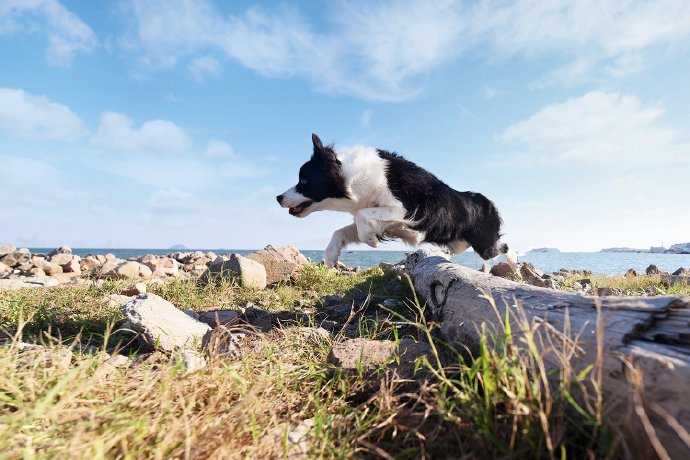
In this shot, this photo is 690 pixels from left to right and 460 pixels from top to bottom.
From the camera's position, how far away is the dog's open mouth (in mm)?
5868

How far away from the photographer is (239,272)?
5352 millimetres

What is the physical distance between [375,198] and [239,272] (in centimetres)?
216

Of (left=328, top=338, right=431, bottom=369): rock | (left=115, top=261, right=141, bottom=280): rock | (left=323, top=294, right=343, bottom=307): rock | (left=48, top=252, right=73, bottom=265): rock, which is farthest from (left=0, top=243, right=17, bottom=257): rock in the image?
(left=328, top=338, right=431, bottom=369): rock

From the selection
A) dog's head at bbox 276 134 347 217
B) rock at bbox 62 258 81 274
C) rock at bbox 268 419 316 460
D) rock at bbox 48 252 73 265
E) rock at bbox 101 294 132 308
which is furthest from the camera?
rock at bbox 48 252 73 265

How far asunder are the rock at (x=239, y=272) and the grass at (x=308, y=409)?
10.1 ft

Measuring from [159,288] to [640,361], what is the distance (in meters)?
4.84

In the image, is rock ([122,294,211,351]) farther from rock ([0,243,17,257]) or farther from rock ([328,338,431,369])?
rock ([0,243,17,257])

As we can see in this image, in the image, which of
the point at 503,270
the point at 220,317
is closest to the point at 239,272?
the point at 220,317

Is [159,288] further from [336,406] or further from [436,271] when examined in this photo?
[336,406]

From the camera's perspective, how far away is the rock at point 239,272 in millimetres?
5328

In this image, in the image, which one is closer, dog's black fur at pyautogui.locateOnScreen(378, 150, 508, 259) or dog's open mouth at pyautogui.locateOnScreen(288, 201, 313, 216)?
dog's black fur at pyautogui.locateOnScreen(378, 150, 508, 259)

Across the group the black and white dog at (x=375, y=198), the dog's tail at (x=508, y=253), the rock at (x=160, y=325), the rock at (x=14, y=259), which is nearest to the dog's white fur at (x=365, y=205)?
the black and white dog at (x=375, y=198)

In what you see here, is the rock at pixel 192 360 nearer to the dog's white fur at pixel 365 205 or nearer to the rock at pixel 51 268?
the dog's white fur at pixel 365 205

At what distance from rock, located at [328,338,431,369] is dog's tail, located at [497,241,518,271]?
5.24 metres
